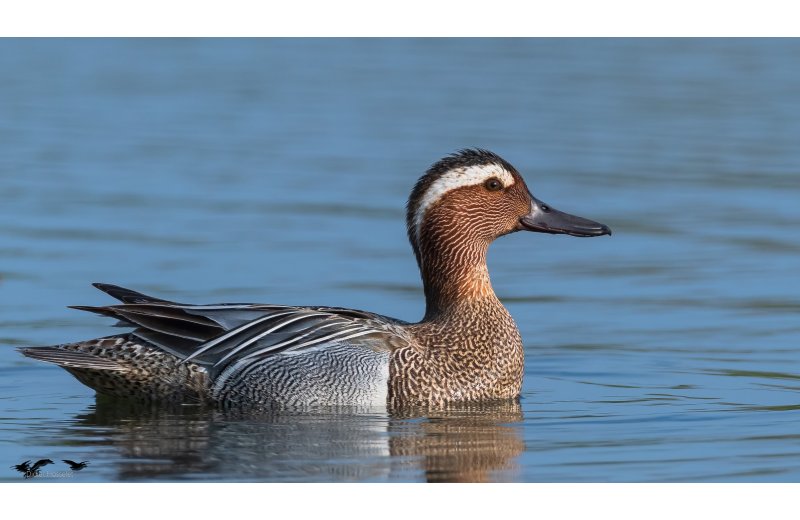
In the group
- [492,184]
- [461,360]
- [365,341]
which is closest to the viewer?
[365,341]

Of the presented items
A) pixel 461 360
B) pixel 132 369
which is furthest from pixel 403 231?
pixel 132 369

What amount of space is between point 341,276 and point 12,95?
9.01 metres

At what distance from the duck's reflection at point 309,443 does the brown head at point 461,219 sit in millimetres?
918

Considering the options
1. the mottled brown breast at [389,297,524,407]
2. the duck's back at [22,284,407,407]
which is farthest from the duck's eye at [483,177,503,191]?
the duck's back at [22,284,407,407]

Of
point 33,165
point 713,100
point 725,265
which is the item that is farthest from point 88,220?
point 713,100

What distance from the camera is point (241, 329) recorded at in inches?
420

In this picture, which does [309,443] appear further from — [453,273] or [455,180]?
[455,180]

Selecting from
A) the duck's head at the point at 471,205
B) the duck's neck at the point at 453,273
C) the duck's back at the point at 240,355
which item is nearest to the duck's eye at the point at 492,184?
the duck's head at the point at 471,205

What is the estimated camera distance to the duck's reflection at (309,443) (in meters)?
8.92

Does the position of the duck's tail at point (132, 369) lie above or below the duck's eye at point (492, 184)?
below

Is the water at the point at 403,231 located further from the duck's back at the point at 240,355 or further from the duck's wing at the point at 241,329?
the duck's wing at the point at 241,329

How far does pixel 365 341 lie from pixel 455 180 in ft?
4.17

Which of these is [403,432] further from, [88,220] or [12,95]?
[12,95]

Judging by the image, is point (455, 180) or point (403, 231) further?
point (403, 231)
